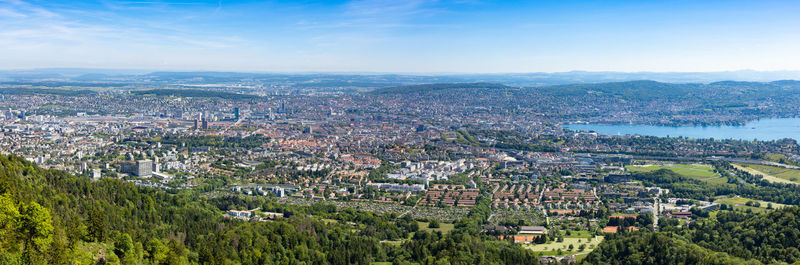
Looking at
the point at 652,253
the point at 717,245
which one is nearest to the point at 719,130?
the point at 717,245

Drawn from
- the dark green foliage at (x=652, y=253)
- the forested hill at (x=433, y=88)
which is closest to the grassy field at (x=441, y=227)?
the dark green foliage at (x=652, y=253)

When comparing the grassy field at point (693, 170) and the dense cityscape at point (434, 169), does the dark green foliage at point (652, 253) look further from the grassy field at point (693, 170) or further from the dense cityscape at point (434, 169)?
the grassy field at point (693, 170)

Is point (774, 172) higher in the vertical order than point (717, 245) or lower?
lower

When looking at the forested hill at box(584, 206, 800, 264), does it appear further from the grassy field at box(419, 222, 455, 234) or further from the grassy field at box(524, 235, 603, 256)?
the grassy field at box(419, 222, 455, 234)

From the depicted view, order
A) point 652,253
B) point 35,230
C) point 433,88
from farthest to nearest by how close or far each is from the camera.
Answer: point 433,88
point 652,253
point 35,230

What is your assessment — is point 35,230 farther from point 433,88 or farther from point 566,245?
point 433,88

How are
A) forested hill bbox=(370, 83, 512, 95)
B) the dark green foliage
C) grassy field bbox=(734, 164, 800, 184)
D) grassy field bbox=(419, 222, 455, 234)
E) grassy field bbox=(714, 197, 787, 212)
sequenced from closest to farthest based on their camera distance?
the dark green foliage < grassy field bbox=(419, 222, 455, 234) < grassy field bbox=(714, 197, 787, 212) < grassy field bbox=(734, 164, 800, 184) < forested hill bbox=(370, 83, 512, 95)

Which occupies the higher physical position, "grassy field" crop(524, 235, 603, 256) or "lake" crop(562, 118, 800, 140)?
"grassy field" crop(524, 235, 603, 256)

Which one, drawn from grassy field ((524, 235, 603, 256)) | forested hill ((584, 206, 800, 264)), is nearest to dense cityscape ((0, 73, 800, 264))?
grassy field ((524, 235, 603, 256))
